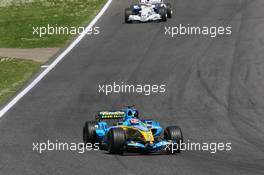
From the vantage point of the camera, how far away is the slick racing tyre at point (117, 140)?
49.8 ft

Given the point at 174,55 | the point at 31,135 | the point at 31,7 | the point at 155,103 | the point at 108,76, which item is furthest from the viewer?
the point at 31,7

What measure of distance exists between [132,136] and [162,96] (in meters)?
7.40

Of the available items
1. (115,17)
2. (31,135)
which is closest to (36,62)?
(115,17)

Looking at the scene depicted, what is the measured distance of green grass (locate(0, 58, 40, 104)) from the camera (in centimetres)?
2525

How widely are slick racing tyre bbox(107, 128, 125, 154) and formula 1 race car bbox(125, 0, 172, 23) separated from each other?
21.7 metres

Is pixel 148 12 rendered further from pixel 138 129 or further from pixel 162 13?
pixel 138 129

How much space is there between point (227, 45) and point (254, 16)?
5668 mm

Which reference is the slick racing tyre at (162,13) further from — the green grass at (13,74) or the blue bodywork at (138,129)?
the blue bodywork at (138,129)

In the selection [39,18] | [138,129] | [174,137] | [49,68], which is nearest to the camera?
[174,137]

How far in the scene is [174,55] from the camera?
97.3 feet

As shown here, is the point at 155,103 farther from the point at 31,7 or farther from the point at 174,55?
the point at 31,7

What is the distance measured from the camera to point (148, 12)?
3716cm

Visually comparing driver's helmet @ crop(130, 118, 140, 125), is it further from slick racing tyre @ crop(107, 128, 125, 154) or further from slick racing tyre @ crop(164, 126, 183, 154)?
slick racing tyre @ crop(107, 128, 125, 154)

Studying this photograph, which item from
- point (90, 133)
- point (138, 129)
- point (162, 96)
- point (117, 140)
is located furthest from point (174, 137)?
point (162, 96)
